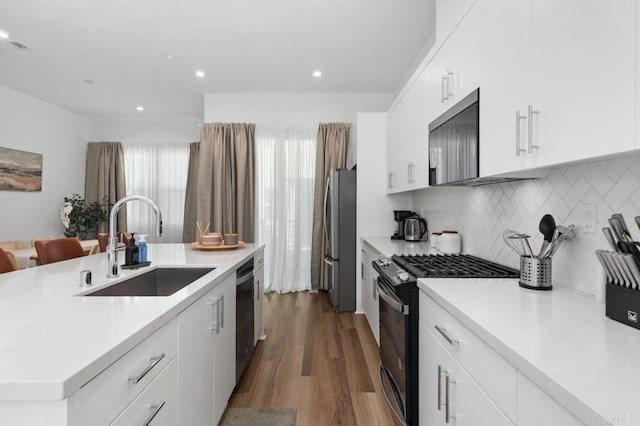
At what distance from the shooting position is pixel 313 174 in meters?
5.15

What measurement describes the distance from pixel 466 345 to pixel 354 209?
2967 millimetres

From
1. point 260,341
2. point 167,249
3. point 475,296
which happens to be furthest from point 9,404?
point 260,341

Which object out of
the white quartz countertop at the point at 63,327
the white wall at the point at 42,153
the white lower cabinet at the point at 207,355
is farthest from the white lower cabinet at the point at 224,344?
the white wall at the point at 42,153

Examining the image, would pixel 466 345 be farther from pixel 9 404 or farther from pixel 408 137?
pixel 408 137

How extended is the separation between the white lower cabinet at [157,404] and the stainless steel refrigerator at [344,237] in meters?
2.88

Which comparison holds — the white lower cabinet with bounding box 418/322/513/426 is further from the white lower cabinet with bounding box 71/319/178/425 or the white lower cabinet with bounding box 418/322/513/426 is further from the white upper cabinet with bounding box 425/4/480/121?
the white upper cabinet with bounding box 425/4/480/121

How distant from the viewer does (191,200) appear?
598 cm

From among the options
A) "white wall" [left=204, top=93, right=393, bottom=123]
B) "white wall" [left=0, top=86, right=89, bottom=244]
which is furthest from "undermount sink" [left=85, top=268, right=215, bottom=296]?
"white wall" [left=0, top=86, right=89, bottom=244]

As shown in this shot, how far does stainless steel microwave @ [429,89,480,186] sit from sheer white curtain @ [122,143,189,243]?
16.7 ft

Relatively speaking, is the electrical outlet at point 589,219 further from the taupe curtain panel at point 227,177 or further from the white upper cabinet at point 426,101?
the taupe curtain panel at point 227,177

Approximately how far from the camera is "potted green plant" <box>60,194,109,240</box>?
5.64 m

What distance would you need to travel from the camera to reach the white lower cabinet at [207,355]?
4.28 ft

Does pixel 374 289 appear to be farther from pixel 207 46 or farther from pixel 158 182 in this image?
pixel 158 182

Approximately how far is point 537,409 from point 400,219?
3066 millimetres
